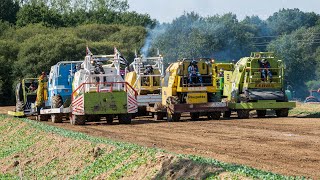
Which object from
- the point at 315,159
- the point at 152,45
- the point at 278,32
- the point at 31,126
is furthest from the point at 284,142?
the point at 278,32

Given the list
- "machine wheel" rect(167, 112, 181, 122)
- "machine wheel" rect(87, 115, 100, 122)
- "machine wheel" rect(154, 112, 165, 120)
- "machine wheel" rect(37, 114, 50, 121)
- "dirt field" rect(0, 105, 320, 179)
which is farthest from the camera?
"machine wheel" rect(37, 114, 50, 121)

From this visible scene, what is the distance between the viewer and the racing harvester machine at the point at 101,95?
30.3 meters

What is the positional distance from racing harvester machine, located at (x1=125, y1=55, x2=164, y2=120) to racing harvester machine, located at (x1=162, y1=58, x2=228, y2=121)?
165cm

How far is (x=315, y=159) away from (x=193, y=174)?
3.40 m

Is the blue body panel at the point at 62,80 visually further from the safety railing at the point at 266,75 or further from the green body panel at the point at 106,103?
the safety railing at the point at 266,75

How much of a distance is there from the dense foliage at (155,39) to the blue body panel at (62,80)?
97.6 feet

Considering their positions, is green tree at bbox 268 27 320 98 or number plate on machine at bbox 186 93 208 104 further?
green tree at bbox 268 27 320 98

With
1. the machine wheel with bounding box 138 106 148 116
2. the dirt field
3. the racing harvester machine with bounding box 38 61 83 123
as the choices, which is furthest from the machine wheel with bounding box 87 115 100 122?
the machine wheel with bounding box 138 106 148 116

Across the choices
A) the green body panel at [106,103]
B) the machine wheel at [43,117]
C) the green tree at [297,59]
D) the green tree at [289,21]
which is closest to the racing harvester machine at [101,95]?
the green body panel at [106,103]

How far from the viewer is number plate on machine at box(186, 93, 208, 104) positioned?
107ft

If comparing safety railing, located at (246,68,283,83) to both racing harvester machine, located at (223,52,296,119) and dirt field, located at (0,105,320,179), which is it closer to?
racing harvester machine, located at (223,52,296,119)

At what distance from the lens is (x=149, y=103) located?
35.1m

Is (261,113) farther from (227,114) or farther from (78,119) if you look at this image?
(78,119)

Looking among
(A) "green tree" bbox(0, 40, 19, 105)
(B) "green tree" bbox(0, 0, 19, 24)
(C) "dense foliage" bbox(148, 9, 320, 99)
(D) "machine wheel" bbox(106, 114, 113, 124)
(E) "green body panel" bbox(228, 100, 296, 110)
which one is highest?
(B) "green tree" bbox(0, 0, 19, 24)
